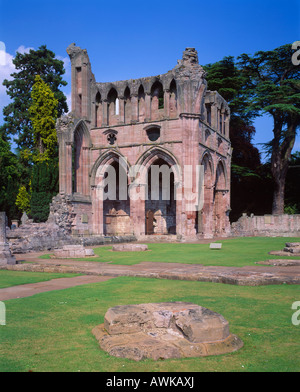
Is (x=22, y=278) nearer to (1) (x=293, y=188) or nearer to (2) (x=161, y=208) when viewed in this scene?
(2) (x=161, y=208)

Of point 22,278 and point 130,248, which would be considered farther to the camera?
point 130,248

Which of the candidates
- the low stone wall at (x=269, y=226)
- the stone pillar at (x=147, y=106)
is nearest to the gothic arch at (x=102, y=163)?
the stone pillar at (x=147, y=106)

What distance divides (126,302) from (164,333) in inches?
71.8

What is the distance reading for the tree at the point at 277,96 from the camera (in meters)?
33.3

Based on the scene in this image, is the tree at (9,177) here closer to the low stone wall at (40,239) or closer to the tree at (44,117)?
the tree at (44,117)

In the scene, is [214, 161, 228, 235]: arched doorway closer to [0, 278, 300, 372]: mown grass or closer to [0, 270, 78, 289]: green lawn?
[0, 270, 78, 289]: green lawn

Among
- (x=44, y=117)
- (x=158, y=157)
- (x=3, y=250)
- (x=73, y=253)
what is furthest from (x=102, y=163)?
(x=3, y=250)

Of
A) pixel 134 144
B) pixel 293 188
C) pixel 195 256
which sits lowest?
pixel 195 256

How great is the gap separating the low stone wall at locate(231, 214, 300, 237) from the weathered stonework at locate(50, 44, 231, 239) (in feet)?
11.8

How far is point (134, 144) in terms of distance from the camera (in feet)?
88.6

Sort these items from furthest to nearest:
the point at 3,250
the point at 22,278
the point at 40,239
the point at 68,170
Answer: the point at 68,170 < the point at 40,239 < the point at 3,250 < the point at 22,278

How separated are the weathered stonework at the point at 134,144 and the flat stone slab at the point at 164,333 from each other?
20.0 metres

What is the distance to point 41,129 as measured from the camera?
34.0m
